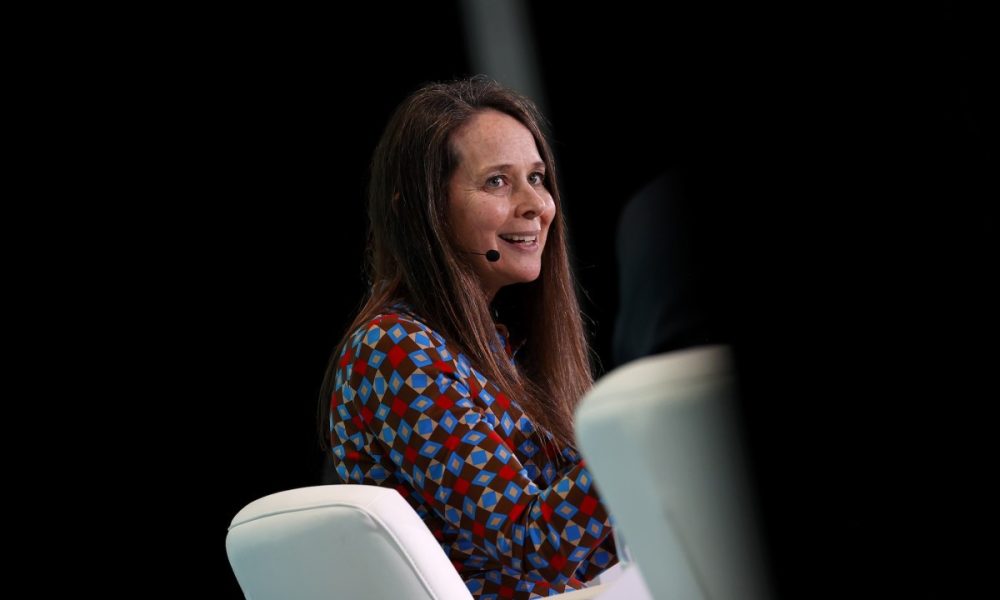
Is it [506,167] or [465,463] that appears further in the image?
[506,167]

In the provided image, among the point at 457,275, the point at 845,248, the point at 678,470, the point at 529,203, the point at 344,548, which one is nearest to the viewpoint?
the point at 845,248

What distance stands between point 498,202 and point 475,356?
0.84ft

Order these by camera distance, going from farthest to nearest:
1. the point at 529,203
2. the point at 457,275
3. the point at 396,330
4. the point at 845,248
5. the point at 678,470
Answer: the point at 529,203 < the point at 457,275 < the point at 396,330 < the point at 678,470 < the point at 845,248

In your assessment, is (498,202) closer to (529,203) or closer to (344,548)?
(529,203)

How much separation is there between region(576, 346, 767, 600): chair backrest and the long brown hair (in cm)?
96

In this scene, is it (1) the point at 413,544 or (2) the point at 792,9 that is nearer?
(2) the point at 792,9

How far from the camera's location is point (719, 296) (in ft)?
1.26

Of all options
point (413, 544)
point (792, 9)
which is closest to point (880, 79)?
point (792, 9)

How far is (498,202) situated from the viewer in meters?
1.61

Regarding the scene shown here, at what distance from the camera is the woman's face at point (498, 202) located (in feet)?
5.25

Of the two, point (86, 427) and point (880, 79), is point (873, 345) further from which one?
point (86, 427)

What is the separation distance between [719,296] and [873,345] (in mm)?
57

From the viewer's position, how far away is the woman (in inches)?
47.7

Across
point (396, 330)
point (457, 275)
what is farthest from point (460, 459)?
point (457, 275)
